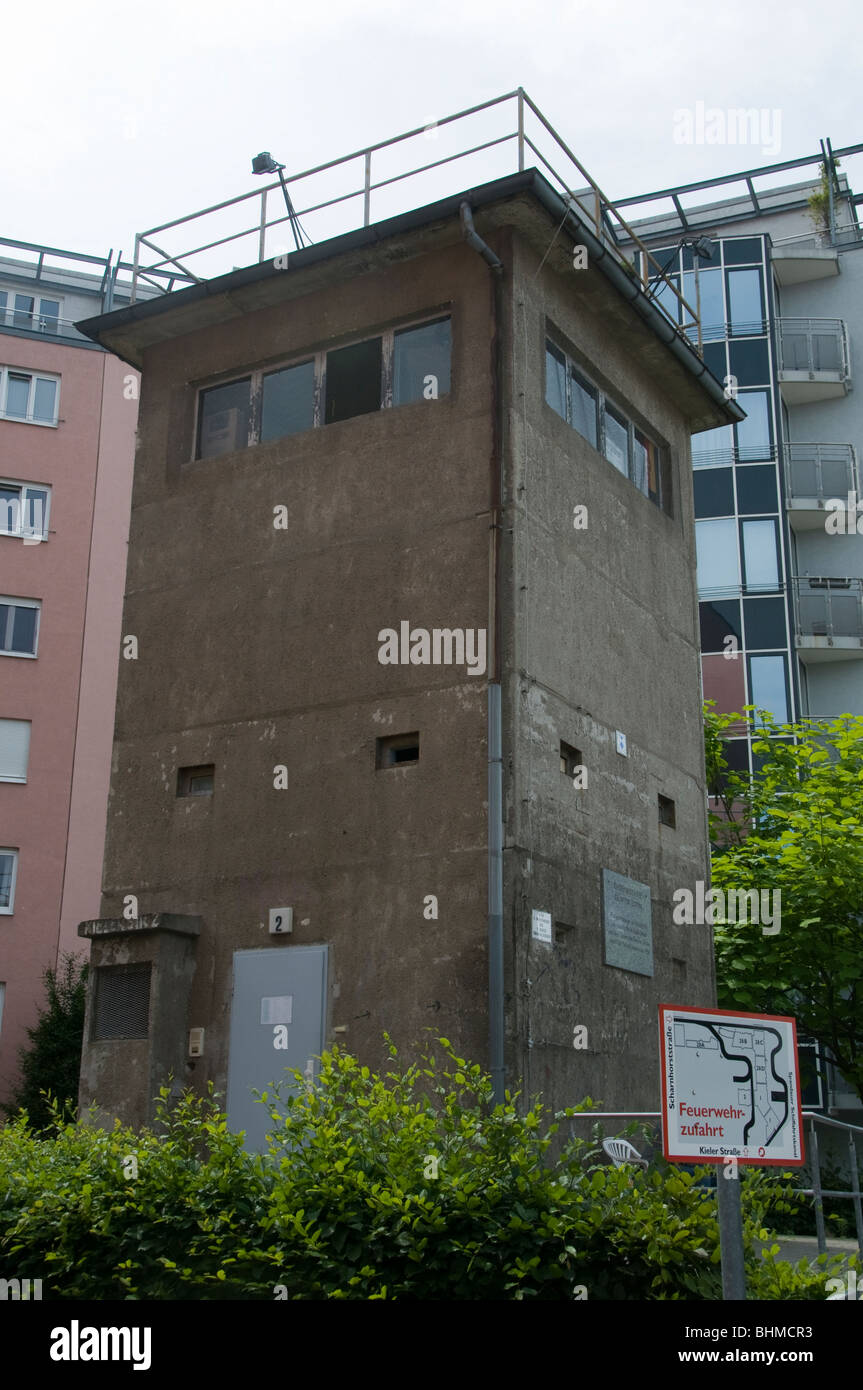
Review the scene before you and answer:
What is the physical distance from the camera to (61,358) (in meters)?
Result: 36.5

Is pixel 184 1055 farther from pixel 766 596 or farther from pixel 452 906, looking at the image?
pixel 766 596

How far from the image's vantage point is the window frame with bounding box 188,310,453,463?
15672 millimetres

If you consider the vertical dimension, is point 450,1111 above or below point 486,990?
below

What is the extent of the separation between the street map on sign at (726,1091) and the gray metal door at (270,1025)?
26.9 feet

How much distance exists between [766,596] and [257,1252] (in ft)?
103

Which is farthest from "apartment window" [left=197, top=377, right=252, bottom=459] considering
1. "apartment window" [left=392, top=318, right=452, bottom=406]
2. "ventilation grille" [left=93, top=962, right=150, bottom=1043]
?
"ventilation grille" [left=93, top=962, right=150, bottom=1043]

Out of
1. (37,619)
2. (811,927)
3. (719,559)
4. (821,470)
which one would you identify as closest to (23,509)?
(37,619)

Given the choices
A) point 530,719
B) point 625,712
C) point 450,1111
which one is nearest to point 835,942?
point 625,712

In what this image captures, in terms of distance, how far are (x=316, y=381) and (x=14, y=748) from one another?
19.1 metres

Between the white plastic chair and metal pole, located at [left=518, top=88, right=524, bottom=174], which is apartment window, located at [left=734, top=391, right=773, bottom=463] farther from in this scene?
the white plastic chair

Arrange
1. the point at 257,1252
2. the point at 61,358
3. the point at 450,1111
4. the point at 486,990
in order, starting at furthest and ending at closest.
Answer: the point at 61,358 → the point at 486,990 → the point at 450,1111 → the point at 257,1252

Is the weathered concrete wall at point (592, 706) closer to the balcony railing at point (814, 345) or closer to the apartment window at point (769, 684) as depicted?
the apartment window at point (769, 684)
